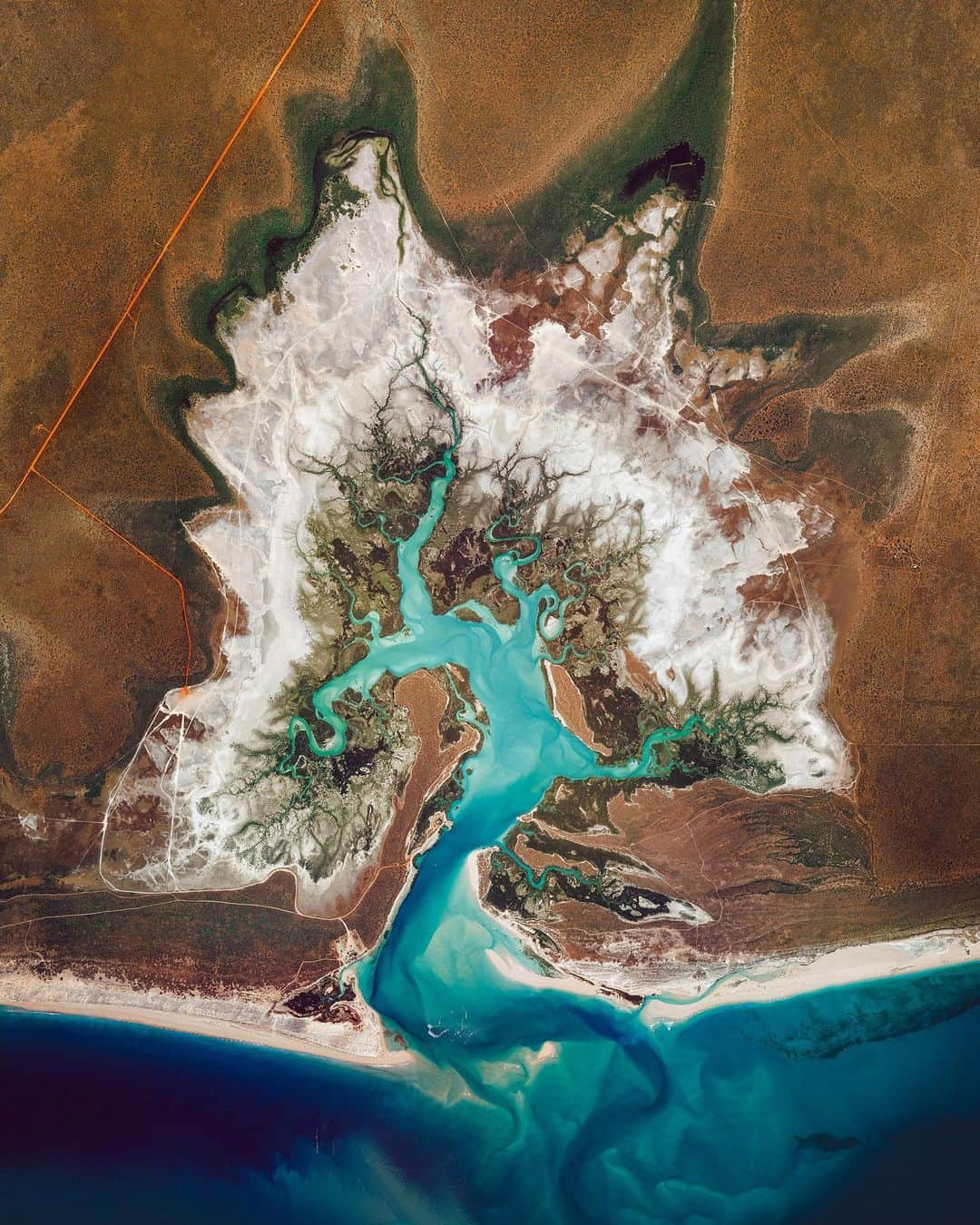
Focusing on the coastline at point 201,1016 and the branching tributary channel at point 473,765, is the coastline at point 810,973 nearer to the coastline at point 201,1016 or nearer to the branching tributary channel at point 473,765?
the branching tributary channel at point 473,765

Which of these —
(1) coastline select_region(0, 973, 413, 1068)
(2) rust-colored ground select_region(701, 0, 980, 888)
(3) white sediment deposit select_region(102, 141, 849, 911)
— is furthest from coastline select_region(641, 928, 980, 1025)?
(1) coastline select_region(0, 973, 413, 1068)

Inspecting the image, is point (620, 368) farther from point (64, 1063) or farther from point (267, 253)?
point (64, 1063)

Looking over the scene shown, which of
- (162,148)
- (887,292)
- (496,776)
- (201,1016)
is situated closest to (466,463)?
(496,776)

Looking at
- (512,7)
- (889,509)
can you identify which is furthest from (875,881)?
(512,7)

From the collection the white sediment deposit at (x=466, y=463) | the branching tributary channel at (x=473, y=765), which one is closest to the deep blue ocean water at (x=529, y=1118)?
the branching tributary channel at (x=473, y=765)

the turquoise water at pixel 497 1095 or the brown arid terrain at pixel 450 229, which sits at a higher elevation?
the brown arid terrain at pixel 450 229

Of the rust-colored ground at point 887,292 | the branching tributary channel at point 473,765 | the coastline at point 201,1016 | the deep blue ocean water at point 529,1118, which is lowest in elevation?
the deep blue ocean water at point 529,1118
